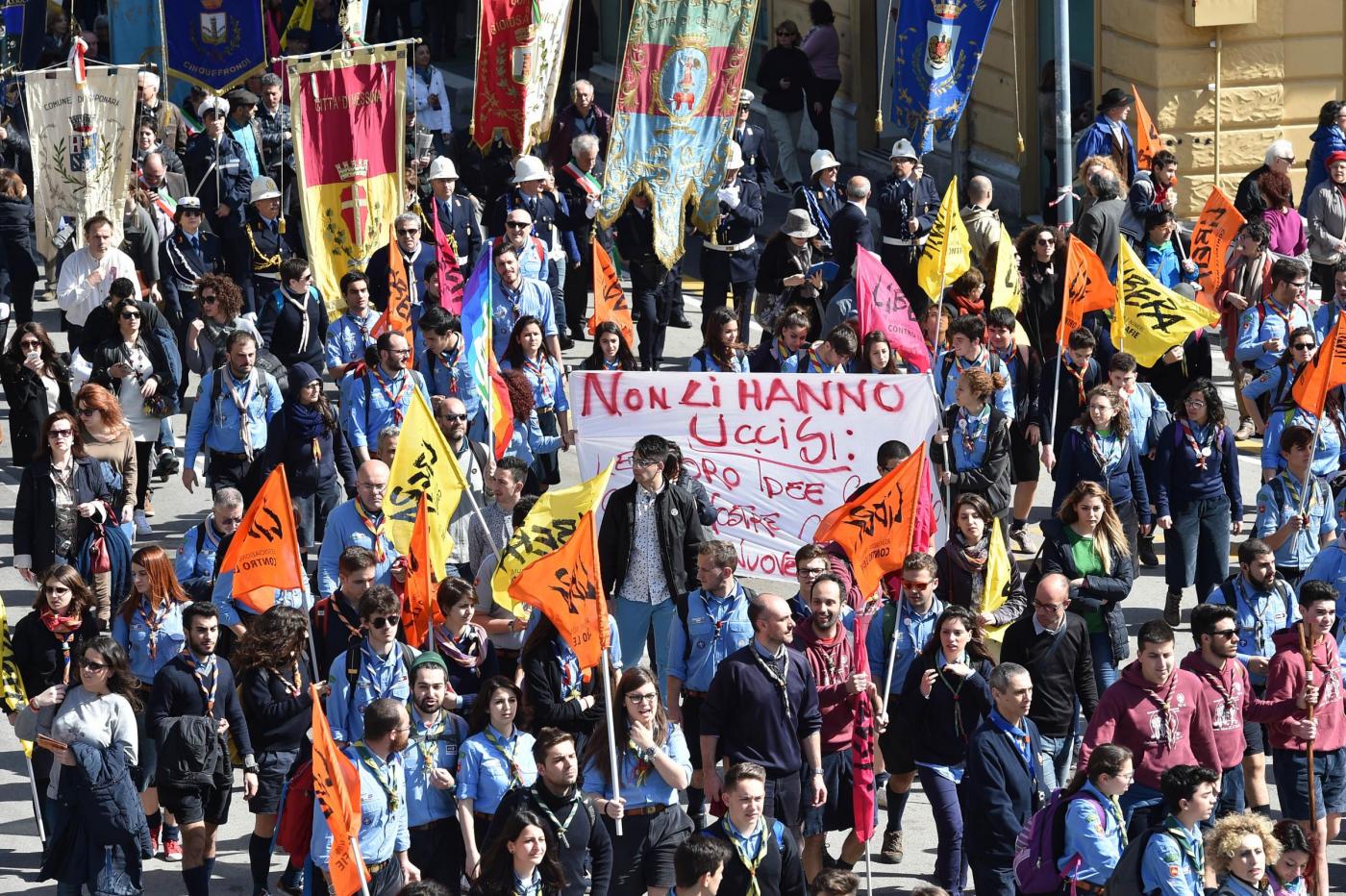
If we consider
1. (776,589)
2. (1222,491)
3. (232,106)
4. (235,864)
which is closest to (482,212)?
(232,106)

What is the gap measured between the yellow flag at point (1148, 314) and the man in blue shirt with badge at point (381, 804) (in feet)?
23.4

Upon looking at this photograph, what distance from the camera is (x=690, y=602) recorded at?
1245 cm

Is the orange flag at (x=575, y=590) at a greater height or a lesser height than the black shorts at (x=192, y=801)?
greater

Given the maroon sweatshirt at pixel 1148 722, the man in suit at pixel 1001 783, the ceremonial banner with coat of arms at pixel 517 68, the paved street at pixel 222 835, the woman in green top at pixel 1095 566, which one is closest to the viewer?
the man in suit at pixel 1001 783

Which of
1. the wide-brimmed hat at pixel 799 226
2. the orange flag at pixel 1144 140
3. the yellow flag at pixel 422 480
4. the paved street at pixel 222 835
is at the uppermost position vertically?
the orange flag at pixel 1144 140

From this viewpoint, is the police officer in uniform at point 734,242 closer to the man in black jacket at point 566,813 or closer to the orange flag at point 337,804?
the man in black jacket at point 566,813

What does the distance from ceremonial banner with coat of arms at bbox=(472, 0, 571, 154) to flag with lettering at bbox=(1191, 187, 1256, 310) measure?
17.7 feet

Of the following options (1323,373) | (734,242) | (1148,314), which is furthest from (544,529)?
(734,242)

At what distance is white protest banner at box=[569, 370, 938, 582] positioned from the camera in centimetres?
1492

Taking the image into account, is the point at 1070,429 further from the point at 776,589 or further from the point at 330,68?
the point at 330,68

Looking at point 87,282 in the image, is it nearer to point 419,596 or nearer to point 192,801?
point 419,596

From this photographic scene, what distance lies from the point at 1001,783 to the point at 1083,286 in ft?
20.2

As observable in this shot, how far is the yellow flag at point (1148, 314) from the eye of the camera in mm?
16797

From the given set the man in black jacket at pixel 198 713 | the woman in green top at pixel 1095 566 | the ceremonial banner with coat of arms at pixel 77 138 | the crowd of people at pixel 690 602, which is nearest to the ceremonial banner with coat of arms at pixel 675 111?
the crowd of people at pixel 690 602
